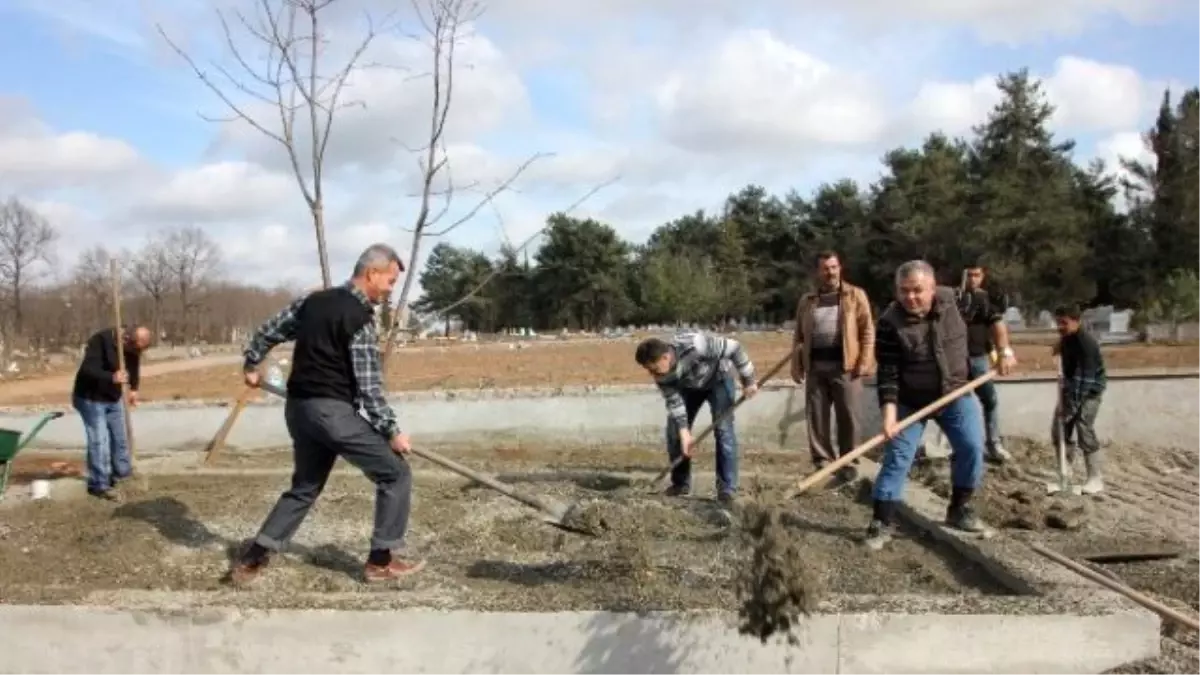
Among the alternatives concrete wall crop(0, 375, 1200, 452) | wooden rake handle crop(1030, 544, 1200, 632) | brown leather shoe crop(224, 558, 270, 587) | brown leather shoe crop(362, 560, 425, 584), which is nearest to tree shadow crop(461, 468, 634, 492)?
brown leather shoe crop(362, 560, 425, 584)

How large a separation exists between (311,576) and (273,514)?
35 centimetres

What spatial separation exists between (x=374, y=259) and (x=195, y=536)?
206cm

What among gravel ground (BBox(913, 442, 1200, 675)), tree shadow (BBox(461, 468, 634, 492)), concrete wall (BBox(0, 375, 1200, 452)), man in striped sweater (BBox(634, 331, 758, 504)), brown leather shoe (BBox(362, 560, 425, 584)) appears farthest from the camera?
concrete wall (BBox(0, 375, 1200, 452))

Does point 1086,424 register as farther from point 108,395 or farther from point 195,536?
point 108,395

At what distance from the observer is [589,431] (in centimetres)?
1052

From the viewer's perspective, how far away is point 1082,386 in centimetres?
758

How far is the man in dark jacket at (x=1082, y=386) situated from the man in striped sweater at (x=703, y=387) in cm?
254

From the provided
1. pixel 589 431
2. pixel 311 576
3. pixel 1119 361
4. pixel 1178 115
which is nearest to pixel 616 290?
pixel 1178 115

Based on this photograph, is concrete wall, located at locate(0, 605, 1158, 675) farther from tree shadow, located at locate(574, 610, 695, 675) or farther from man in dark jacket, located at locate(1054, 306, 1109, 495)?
man in dark jacket, located at locate(1054, 306, 1109, 495)

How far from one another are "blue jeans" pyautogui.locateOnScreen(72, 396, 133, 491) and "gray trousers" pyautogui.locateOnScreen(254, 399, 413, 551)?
3376 mm

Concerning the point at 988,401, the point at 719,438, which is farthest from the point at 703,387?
the point at 988,401

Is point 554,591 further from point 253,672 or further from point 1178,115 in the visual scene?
point 1178,115

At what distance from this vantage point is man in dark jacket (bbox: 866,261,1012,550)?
16.9 feet

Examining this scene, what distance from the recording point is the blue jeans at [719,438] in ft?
21.3
